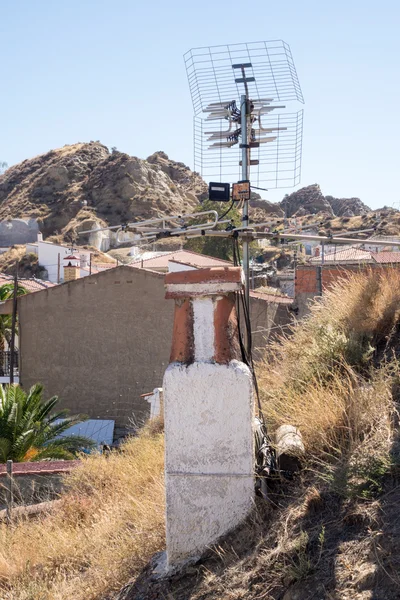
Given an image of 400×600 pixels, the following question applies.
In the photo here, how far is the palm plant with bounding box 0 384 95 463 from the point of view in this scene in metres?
14.6

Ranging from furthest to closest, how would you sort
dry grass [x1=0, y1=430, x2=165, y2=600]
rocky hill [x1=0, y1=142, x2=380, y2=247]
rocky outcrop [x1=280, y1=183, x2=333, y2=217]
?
1. rocky outcrop [x1=280, y1=183, x2=333, y2=217]
2. rocky hill [x1=0, y1=142, x2=380, y2=247]
3. dry grass [x1=0, y1=430, x2=165, y2=600]

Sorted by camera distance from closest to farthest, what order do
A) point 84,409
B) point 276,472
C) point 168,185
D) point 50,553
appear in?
point 276,472
point 50,553
point 84,409
point 168,185

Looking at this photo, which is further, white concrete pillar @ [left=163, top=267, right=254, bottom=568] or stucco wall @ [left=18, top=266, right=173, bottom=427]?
stucco wall @ [left=18, top=266, right=173, bottom=427]

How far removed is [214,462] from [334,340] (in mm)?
2798

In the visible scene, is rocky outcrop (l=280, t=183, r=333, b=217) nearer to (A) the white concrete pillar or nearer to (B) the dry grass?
(B) the dry grass

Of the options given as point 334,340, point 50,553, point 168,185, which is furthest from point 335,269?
point 168,185

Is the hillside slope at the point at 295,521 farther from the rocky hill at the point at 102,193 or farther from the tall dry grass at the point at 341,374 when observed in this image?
the rocky hill at the point at 102,193

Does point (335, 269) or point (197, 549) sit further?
point (335, 269)

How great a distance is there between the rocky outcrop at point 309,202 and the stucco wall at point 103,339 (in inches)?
3190

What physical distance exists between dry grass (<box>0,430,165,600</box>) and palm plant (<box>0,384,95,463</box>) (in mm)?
7640

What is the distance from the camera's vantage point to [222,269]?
452 centimetres

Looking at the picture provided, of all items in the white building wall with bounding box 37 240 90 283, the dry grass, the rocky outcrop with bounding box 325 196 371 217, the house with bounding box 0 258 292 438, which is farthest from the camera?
the rocky outcrop with bounding box 325 196 371 217

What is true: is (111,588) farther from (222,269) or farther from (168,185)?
(168,185)

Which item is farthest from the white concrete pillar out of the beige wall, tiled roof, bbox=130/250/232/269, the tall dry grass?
tiled roof, bbox=130/250/232/269
